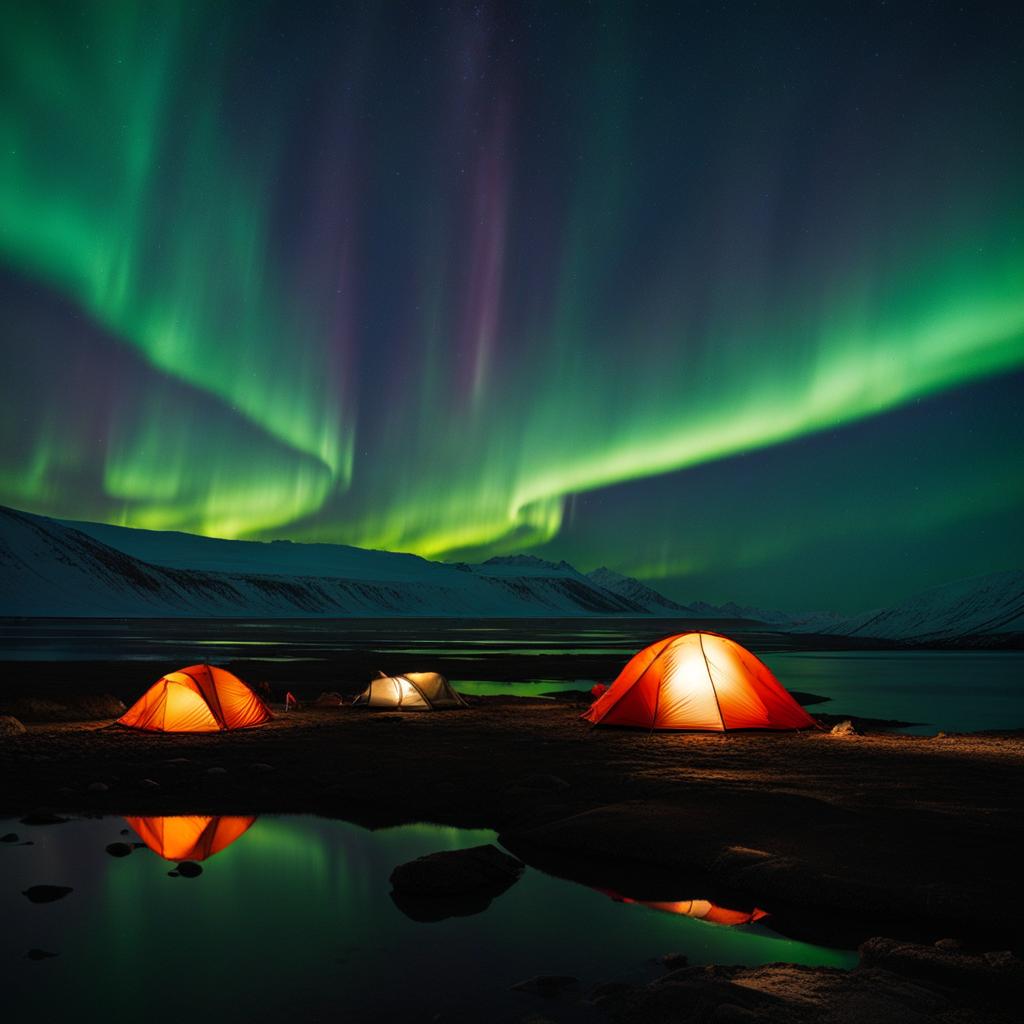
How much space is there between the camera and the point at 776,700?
2142 cm

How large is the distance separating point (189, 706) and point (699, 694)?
12417 mm

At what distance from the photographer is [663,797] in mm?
12586

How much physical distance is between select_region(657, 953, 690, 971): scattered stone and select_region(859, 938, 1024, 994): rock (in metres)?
1.37

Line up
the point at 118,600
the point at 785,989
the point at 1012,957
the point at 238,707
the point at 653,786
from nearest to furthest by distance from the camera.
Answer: the point at 785,989 < the point at 1012,957 < the point at 653,786 < the point at 238,707 < the point at 118,600

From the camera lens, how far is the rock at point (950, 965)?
625 centimetres

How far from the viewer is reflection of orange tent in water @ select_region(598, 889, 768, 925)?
26.1 ft

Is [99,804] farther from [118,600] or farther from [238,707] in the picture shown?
[118,600]

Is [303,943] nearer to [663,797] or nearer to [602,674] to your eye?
[663,797]

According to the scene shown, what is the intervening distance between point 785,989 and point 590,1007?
139cm

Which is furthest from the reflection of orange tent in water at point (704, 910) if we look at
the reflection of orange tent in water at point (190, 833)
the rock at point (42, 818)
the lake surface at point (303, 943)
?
the rock at point (42, 818)

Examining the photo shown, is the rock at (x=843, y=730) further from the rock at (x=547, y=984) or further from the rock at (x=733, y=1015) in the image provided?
the rock at (x=733, y=1015)

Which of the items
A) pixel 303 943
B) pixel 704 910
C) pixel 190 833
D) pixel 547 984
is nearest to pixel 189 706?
pixel 190 833

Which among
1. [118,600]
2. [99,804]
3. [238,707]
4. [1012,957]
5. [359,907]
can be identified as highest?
[118,600]

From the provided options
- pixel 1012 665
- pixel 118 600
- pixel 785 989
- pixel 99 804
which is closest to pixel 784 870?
pixel 785 989
